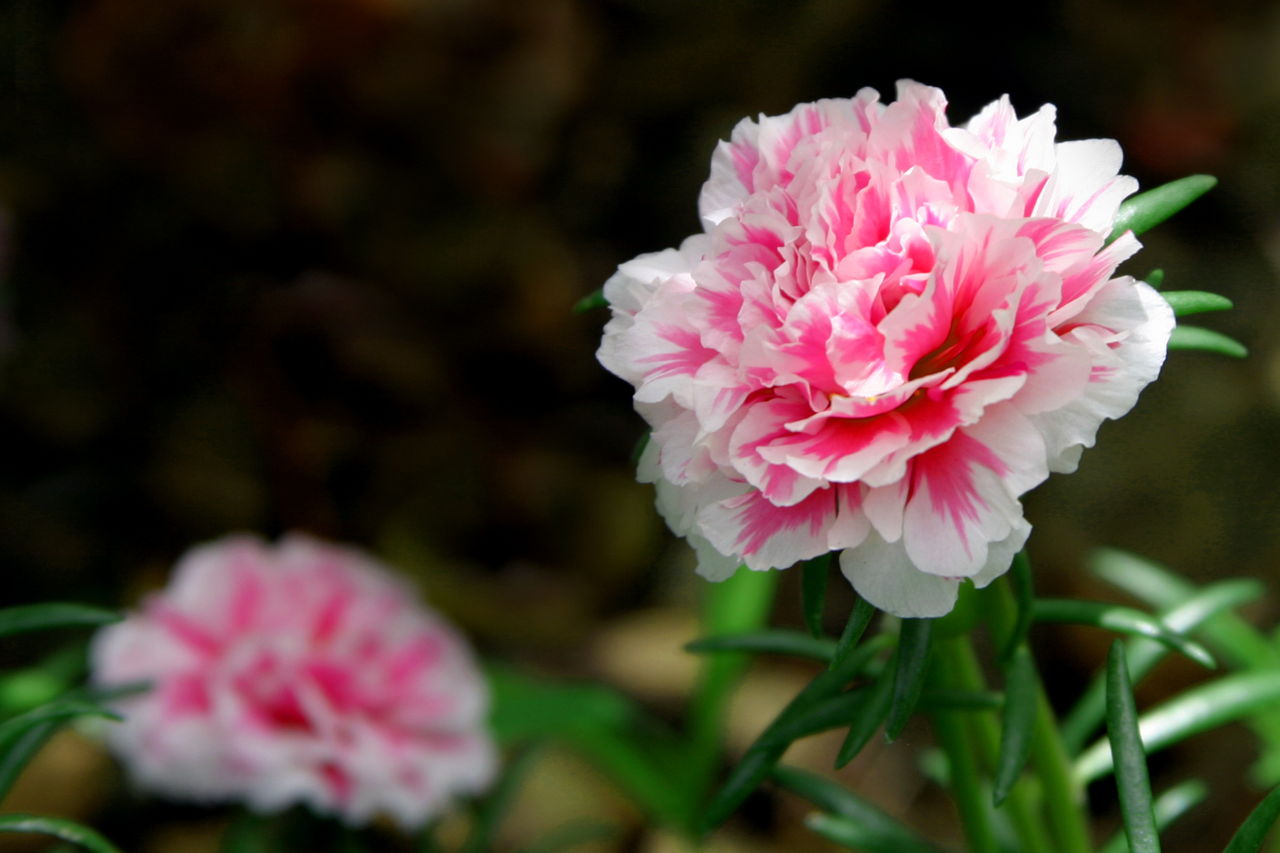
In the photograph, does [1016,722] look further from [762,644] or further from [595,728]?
[595,728]

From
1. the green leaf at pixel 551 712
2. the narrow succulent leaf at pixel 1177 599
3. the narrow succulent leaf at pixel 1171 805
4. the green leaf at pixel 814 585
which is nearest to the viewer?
the green leaf at pixel 814 585

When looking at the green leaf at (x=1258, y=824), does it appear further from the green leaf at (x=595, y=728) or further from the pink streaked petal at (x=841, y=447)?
the green leaf at (x=595, y=728)

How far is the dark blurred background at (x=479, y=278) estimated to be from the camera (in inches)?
73.5

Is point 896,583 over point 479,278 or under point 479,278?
under

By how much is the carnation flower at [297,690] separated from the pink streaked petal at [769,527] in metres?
0.72

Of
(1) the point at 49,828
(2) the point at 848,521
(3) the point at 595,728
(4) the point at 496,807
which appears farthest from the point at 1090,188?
(3) the point at 595,728

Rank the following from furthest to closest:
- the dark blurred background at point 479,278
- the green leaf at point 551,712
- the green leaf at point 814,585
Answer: the dark blurred background at point 479,278 → the green leaf at point 551,712 → the green leaf at point 814,585

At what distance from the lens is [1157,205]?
0.68m

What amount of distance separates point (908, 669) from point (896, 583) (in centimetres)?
11

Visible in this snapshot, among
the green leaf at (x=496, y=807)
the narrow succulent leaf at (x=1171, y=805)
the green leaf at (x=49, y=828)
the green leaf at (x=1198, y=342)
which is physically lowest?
the green leaf at (x=496, y=807)

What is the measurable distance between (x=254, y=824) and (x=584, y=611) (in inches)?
38.0

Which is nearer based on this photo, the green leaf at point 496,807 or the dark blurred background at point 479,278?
the green leaf at point 496,807

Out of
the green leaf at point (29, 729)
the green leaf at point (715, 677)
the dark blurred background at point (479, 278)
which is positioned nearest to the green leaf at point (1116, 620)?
the green leaf at point (29, 729)

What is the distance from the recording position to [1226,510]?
1825mm
